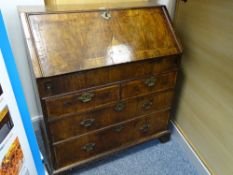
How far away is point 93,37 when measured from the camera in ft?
3.59

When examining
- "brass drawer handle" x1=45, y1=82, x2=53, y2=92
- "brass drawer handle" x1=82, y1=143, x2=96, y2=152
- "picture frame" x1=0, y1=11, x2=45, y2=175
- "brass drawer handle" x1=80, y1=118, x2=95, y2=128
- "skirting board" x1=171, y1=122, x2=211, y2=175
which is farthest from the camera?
"skirting board" x1=171, y1=122, x2=211, y2=175

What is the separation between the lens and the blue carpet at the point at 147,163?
4.77ft

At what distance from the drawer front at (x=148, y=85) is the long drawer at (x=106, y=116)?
5 cm

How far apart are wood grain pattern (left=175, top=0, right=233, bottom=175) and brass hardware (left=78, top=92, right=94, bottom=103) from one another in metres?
0.69

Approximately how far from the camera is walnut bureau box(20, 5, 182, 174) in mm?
1014

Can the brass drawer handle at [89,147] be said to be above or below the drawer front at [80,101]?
below

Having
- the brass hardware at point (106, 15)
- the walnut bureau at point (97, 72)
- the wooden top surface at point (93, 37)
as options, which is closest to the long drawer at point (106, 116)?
the walnut bureau at point (97, 72)

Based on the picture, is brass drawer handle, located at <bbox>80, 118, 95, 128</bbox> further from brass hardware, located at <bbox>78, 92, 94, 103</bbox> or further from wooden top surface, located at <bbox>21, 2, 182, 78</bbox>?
wooden top surface, located at <bbox>21, 2, 182, 78</bbox>

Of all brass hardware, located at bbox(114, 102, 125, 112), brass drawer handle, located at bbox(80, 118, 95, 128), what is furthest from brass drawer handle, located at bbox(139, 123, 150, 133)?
brass drawer handle, located at bbox(80, 118, 95, 128)

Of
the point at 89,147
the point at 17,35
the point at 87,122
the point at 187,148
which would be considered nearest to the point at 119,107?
the point at 87,122

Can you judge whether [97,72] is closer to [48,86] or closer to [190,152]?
[48,86]

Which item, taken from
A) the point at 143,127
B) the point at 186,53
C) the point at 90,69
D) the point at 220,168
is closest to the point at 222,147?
the point at 220,168

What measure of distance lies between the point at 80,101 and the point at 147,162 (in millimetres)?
740

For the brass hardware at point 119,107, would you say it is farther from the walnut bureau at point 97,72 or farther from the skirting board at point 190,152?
the skirting board at point 190,152
